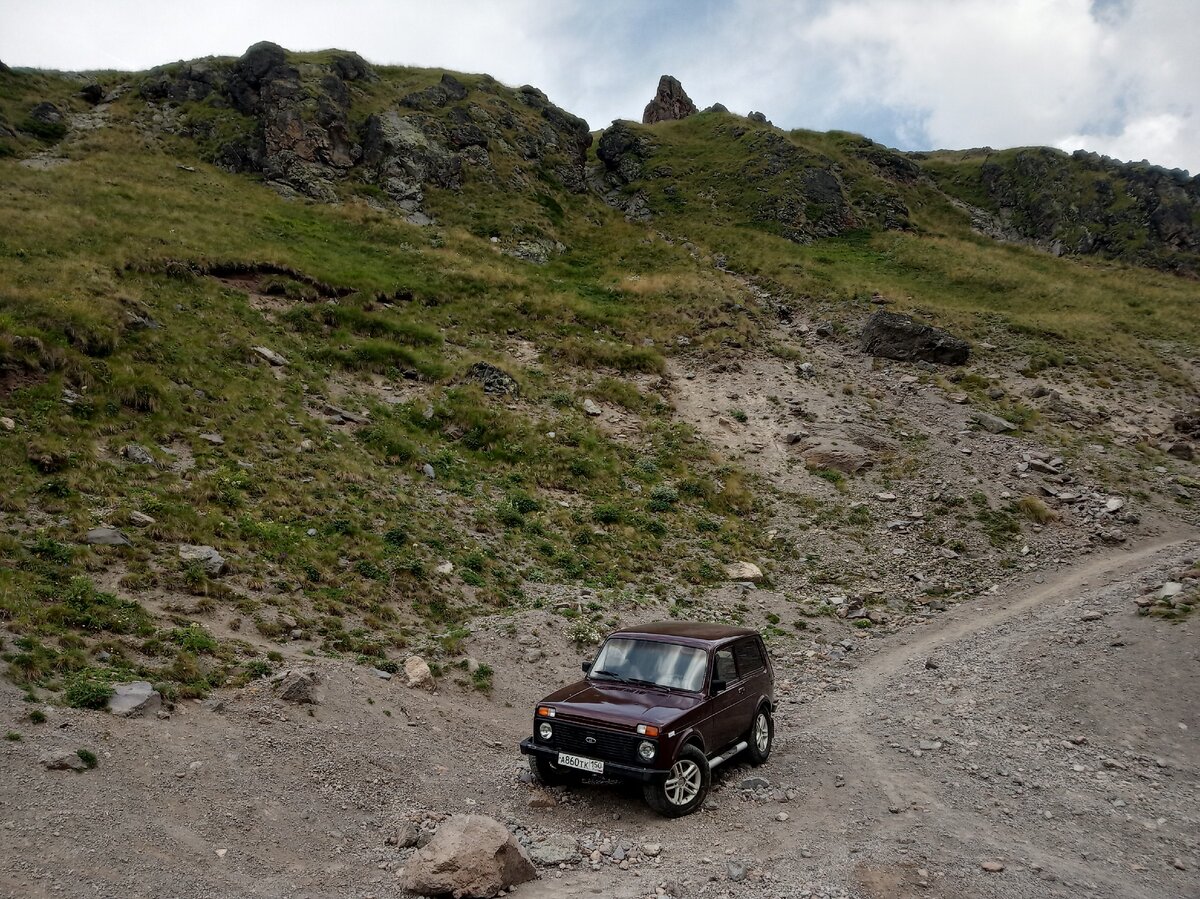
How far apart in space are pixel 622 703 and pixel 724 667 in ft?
6.28

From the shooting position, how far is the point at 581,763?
8.45 m

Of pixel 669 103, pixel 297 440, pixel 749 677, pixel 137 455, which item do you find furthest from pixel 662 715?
pixel 669 103

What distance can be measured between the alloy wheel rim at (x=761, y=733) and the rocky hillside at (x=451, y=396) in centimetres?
526

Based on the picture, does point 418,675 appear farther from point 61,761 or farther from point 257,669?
point 61,761

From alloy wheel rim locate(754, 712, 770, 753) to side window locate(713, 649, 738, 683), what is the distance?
0.91 meters

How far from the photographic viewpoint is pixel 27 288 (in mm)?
20781

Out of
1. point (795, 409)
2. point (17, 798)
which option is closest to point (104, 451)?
point (17, 798)

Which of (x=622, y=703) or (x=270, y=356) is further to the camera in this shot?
(x=270, y=356)

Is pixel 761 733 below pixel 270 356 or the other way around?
below

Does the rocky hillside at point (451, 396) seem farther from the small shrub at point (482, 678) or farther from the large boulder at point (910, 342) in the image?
the large boulder at point (910, 342)

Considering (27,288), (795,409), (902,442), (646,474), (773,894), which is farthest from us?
(795,409)

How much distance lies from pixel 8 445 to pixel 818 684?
59.5 feet

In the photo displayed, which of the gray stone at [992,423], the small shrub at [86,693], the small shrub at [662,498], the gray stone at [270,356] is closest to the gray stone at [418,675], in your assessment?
the small shrub at [86,693]

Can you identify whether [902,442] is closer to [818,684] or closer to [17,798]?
[818,684]
